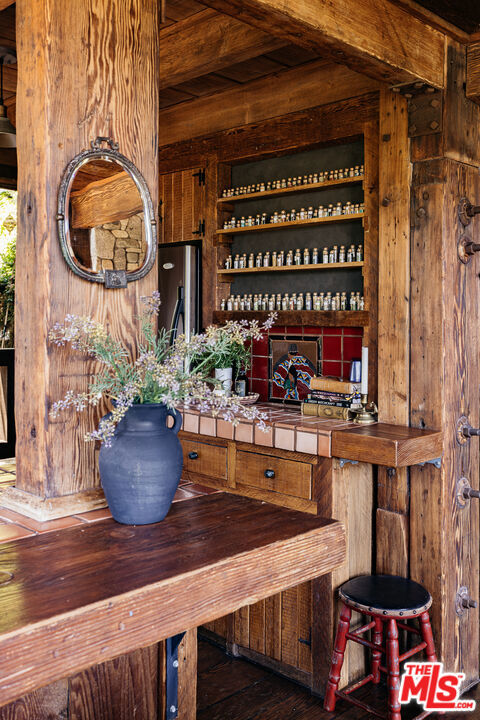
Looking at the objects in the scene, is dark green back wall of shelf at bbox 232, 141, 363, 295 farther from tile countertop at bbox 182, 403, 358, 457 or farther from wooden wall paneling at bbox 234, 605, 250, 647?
wooden wall paneling at bbox 234, 605, 250, 647

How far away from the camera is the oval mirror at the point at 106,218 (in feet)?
5.72

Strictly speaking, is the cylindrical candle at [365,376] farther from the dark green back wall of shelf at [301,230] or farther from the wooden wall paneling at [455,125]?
the wooden wall paneling at [455,125]

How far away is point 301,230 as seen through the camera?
398 cm

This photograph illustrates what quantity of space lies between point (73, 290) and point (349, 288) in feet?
7.36

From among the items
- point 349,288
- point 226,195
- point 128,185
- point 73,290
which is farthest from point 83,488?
point 226,195

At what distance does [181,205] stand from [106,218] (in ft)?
9.04

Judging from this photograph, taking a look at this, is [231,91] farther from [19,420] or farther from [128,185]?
[19,420]

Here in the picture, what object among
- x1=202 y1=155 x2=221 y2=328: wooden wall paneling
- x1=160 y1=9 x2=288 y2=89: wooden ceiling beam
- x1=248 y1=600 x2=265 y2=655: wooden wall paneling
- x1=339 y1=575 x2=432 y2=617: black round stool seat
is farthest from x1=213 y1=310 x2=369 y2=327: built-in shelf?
x1=248 y1=600 x2=265 y2=655: wooden wall paneling

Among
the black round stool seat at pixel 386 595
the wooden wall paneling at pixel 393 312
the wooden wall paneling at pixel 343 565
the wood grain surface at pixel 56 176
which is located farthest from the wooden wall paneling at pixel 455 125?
the black round stool seat at pixel 386 595

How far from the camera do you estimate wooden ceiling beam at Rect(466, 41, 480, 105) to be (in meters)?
3.01

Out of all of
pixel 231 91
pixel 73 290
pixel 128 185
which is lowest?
pixel 73 290

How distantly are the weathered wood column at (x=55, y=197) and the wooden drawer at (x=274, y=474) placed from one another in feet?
4.64

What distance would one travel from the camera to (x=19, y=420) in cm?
181
